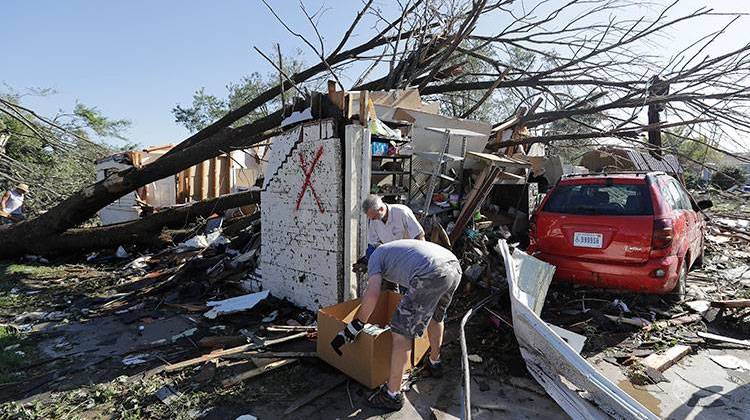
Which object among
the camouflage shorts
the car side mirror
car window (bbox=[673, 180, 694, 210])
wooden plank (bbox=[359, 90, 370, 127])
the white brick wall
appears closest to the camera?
the camouflage shorts

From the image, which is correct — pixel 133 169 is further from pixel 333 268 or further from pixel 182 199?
pixel 333 268

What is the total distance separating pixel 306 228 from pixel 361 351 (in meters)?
2.17

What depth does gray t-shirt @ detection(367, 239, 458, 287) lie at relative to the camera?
10.5 feet

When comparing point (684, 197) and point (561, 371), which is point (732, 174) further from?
point (561, 371)

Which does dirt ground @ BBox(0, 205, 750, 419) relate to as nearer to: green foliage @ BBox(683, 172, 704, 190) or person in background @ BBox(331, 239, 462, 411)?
person in background @ BBox(331, 239, 462, 411)

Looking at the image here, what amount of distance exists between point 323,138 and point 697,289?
595 cm

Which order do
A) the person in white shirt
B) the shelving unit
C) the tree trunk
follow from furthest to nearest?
1. the tree trunk
2. the shelving unit
3. the person in white shirt

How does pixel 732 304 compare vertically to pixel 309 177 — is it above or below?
below

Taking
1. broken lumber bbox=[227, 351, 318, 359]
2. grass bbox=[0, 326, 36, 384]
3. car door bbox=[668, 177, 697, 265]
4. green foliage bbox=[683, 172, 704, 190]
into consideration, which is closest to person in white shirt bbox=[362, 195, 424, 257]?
broken lumber bbox=[227, 351, 318, 359]

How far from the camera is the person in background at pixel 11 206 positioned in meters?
10.1

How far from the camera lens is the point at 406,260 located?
3270 mm

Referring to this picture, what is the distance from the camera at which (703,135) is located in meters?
5.58

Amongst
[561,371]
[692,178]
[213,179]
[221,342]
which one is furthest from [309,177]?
[213,179]

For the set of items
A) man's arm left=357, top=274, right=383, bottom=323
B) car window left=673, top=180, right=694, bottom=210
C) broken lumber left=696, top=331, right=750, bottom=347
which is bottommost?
broken lumber left=696, top=331, right=750, bottom=347
